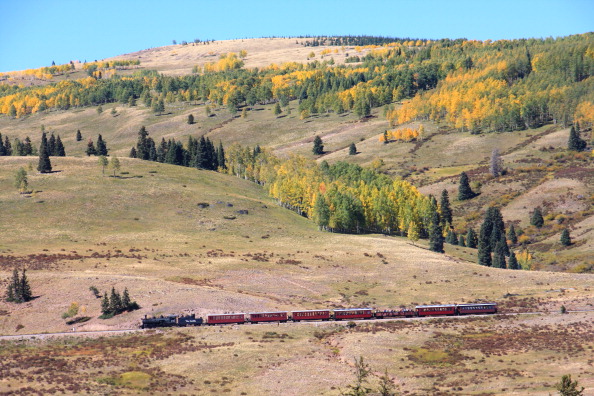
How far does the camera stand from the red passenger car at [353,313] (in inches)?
4040

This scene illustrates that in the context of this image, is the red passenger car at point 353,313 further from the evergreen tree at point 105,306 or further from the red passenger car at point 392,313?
the evergreen tree at point 105,306

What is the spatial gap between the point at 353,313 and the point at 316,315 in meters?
5.49

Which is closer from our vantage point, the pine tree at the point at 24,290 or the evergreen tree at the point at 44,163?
the pine tree at the point at 24,290

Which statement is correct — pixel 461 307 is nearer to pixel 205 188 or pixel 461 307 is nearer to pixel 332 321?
pixel 332 321

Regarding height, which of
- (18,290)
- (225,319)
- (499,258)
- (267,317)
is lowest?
(499,258)

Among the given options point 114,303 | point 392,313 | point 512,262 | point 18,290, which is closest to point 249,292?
point 114,303

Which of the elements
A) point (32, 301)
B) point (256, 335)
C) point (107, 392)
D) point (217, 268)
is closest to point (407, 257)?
point (217, 268)

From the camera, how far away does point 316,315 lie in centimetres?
10194

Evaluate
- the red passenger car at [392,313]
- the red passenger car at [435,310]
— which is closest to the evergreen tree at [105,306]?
the red passenger car at [392,313]

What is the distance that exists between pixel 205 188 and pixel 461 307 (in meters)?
104

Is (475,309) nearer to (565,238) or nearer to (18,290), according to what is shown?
(18,290)

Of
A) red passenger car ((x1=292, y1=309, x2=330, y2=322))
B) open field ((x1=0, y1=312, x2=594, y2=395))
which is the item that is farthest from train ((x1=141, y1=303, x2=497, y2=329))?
open field ((x1=0, y1=312, x2=594, y2=395))

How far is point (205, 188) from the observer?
19538 cm

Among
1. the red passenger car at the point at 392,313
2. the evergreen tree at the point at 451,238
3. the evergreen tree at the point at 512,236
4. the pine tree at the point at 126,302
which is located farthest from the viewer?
the evergreen tree at the point at 512,236
